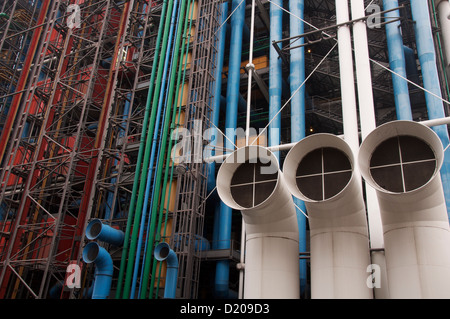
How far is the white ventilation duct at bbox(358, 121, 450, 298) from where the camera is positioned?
8.91 metres

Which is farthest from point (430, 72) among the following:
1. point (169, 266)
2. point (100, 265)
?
point (100, 265)

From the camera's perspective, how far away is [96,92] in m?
26.3

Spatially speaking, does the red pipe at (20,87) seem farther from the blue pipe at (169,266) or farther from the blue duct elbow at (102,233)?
the blue pipe at (169,266)

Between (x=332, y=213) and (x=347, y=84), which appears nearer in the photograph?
(x=332, y=213)

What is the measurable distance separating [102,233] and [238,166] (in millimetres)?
7380

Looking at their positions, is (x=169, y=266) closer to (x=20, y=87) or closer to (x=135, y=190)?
(x=135, y=190)

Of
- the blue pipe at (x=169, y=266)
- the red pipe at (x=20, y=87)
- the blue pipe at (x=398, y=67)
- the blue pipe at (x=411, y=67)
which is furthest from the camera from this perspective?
the red pipe at (x=20, y=87)

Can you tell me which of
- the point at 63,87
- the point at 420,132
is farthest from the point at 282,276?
the point at 63,87

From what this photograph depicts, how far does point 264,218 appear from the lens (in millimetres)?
10875

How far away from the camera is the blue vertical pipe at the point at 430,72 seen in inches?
639

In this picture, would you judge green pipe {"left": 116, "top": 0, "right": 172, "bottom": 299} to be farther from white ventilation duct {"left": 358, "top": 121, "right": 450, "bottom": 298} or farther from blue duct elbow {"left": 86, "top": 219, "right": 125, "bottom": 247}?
white ventilation duct {"left": 358, "top": 121, "right": 450, "bottom": 298}

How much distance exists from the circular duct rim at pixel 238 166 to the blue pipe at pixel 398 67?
990 centimetres

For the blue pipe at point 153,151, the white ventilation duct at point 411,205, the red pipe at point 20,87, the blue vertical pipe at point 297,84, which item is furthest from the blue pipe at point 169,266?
the red pipe at point 20,87

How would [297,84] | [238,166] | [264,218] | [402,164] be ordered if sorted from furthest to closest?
[297,84]
[238,166]
[264,218]
[402,164]
